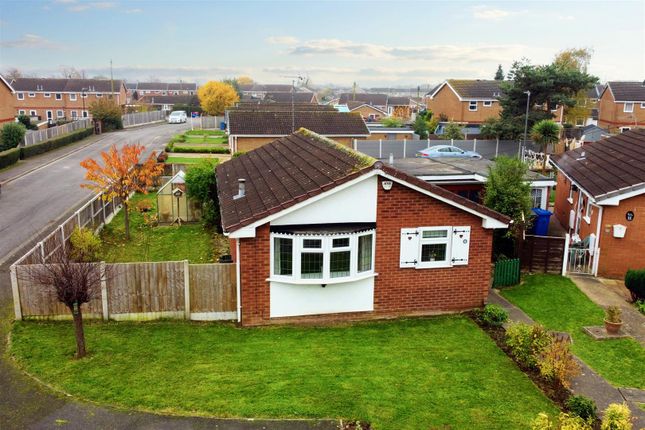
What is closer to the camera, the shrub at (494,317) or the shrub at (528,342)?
the shrub at (528,342)

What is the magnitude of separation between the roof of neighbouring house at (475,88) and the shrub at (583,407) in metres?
59.6

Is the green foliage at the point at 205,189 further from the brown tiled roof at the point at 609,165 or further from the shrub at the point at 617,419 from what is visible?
the shrub at the point at 617,419

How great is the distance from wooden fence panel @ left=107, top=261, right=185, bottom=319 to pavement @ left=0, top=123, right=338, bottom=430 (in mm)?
2520

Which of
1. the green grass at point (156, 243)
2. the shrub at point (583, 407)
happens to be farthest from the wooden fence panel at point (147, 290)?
the shrub at point (583, 407)

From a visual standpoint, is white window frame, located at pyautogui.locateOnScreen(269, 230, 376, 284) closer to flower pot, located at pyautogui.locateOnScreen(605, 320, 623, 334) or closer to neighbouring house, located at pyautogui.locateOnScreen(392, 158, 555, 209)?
flower pot, located at pyautogui.locateOnScreen(605, 320, 623, 334)

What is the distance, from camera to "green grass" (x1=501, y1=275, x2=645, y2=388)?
11570 millimetres

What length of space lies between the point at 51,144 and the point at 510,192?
1641 inches

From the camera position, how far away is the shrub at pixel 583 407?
9.40m

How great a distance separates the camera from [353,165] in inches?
546

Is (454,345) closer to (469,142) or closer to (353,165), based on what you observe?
(353,165)

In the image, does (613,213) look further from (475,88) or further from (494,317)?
(475,88)

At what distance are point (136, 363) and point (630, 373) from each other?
10.1 metres

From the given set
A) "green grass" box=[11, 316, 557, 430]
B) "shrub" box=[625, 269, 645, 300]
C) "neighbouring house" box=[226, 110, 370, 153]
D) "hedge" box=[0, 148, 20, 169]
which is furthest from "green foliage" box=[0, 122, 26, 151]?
"shrub" box=[625, 269, 645, 300]

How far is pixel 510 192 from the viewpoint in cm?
1806
